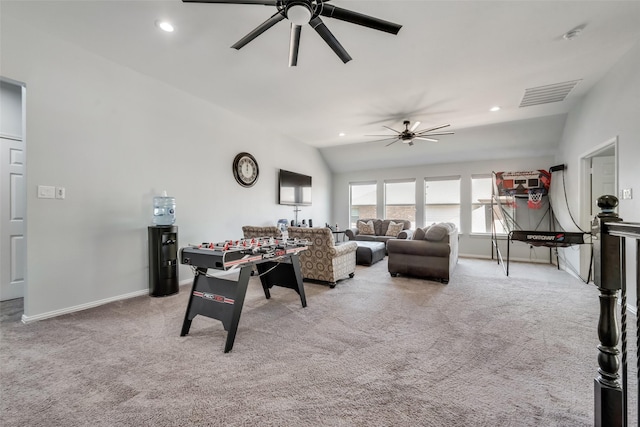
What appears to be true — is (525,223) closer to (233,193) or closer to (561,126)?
(561,126)

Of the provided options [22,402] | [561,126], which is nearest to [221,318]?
[22,402]

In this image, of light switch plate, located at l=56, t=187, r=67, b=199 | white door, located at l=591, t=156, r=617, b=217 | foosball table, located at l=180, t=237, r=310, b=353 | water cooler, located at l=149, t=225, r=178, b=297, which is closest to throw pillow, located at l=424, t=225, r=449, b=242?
white door, located at l=591, t=156, r=617, b=217

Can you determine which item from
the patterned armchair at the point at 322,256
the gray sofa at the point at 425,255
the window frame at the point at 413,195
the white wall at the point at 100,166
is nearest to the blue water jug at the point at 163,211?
the white wall at the point at 100,166

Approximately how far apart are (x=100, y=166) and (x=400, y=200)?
21.8ft

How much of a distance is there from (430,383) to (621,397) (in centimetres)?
86

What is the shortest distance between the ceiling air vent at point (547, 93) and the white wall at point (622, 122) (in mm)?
324

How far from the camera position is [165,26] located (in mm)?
2541

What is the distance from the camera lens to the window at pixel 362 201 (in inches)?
316

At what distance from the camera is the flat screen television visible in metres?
5.94

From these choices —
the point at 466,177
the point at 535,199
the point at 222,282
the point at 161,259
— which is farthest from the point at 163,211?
the point at 535,199

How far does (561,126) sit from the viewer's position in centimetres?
519

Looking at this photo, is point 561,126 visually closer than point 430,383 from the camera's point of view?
No

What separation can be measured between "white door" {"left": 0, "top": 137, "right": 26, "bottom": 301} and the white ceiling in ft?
5.83

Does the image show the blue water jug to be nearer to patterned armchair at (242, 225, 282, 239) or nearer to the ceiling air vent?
patterned armchair at (242, 225, 282, 239)
